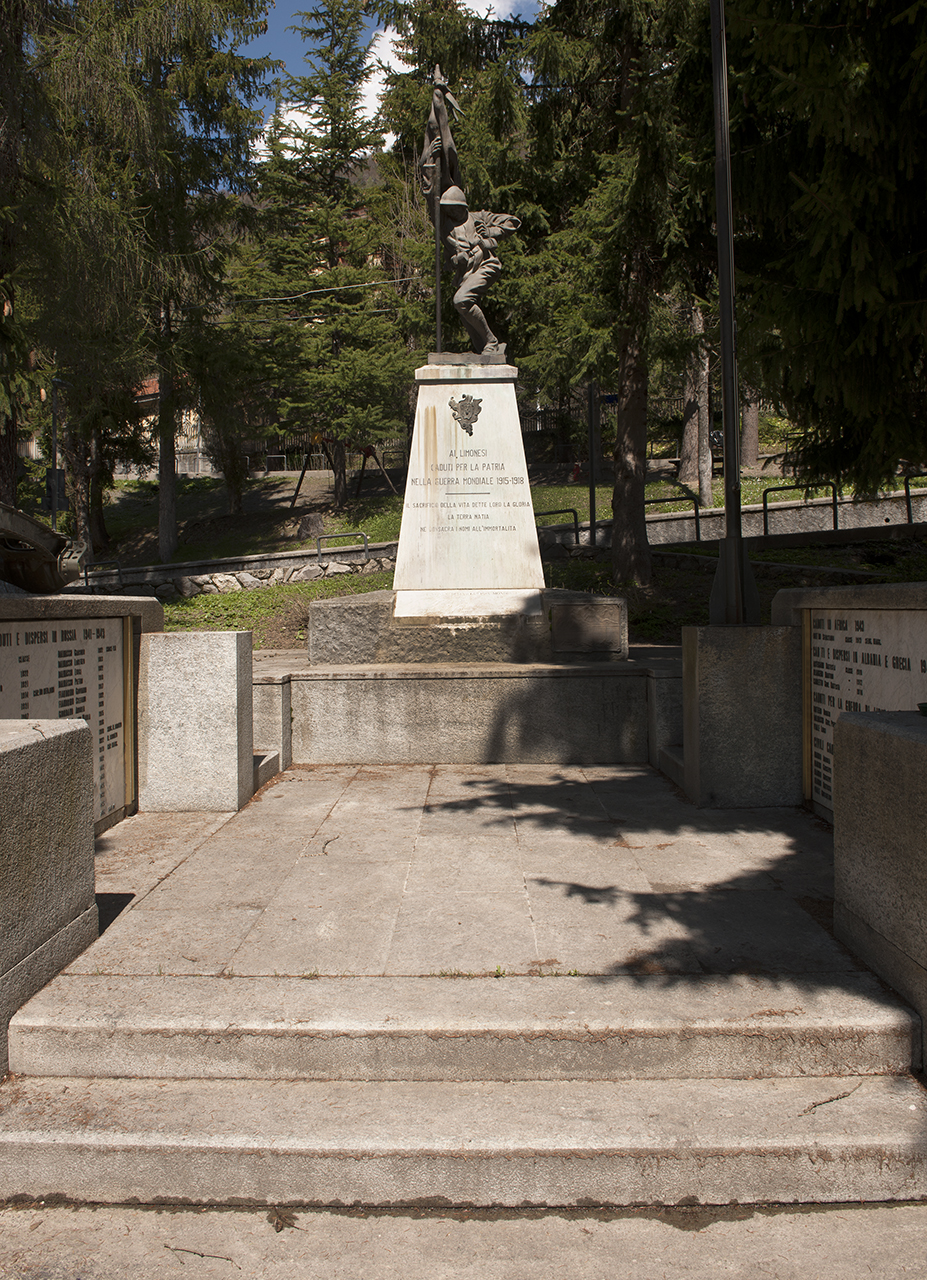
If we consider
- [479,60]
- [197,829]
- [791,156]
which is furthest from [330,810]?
[479,60]

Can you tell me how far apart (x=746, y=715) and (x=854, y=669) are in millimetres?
944

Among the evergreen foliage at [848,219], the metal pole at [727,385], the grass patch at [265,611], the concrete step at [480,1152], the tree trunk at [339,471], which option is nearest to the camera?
the concrete step at [480,1152]

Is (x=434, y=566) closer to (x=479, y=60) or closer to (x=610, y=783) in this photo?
(x=610, y=783)

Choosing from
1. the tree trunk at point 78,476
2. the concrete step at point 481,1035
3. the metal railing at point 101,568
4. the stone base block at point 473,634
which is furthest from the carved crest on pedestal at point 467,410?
the tree trunk at point 78,476

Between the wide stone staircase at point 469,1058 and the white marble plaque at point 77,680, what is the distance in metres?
1.22

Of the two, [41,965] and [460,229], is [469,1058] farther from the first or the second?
[460,229]

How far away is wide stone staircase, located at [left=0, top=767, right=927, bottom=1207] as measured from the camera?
2551 millimetres

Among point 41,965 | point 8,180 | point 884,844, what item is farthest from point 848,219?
point 8,180

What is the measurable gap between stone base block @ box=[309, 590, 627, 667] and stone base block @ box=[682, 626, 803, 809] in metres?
2.22

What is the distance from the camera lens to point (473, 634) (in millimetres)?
7980

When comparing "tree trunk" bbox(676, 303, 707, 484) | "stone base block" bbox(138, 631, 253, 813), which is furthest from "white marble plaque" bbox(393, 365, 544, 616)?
"tree trunk" bbox(676, 303, 707, 484)

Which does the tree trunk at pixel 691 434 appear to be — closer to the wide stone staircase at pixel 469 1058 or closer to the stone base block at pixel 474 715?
the stone base block at pixel 474 715

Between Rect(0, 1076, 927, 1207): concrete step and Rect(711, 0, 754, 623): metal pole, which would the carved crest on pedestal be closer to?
Rect(711, 0, 754, 623): metal pole

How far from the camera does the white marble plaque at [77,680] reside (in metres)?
4.23
